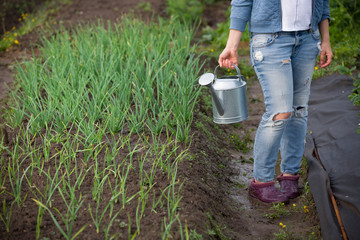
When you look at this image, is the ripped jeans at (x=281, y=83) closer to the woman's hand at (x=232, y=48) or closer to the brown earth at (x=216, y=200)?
the woman's hand at (x=232, y=48)

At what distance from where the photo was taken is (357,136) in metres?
2.97

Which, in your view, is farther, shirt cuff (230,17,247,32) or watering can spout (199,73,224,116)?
watering can spout (199,73,224,116)

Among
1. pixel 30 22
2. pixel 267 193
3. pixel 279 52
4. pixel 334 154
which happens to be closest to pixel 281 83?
pixel 279 52

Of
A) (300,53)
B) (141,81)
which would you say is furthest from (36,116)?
(300,53)

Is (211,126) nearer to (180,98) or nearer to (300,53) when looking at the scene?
(180,98)

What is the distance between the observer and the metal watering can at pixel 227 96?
8.45 ft

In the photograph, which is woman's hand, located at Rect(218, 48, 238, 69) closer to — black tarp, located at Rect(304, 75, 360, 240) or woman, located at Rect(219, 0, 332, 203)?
woman, located at Rect(219, 0, 332, 203)

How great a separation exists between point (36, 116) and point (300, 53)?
1.61 meters

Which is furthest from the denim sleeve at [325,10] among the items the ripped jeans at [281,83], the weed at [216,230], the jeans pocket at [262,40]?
the weed at [216,230]

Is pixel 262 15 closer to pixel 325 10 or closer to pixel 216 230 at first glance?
pixel 325 10

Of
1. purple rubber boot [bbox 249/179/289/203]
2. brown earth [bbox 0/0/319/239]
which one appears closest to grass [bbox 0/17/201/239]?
brown earth [bbox 0/0/319/239]

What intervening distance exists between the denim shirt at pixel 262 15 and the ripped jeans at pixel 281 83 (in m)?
0.04

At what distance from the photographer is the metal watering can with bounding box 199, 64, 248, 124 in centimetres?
258

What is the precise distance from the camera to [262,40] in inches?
93.7
